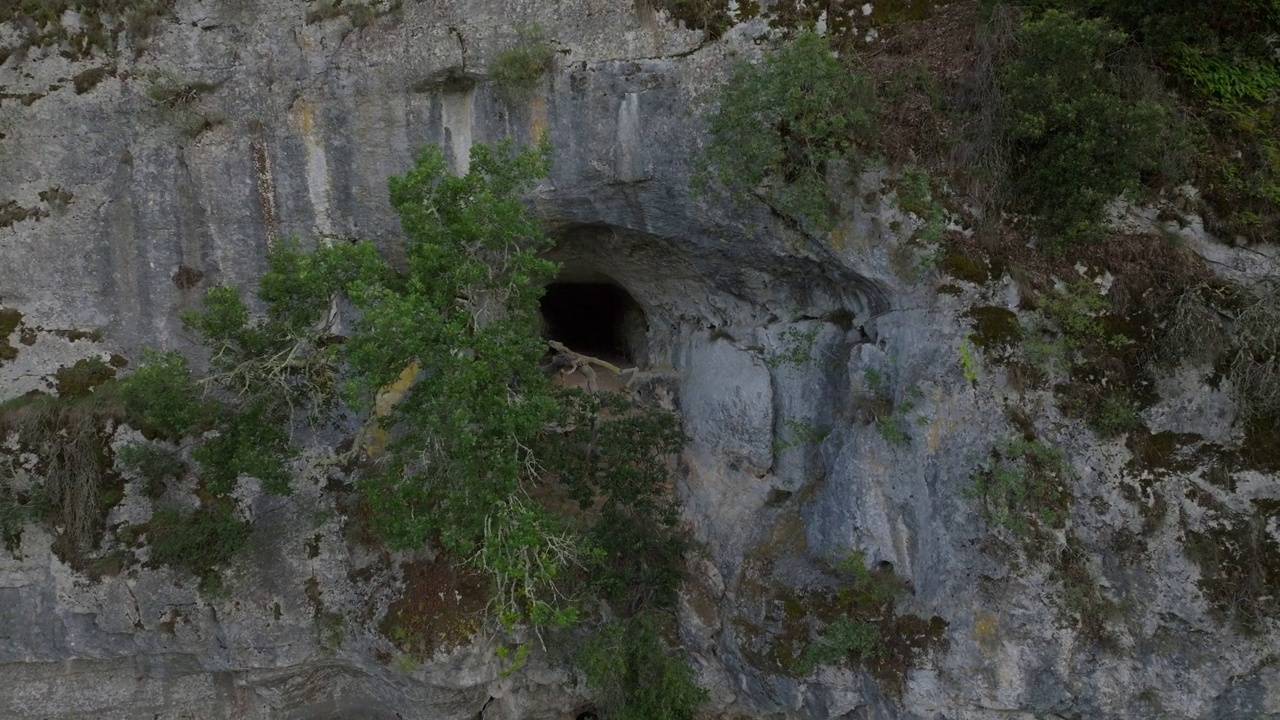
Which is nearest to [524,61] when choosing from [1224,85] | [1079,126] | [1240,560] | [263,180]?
[263,180]

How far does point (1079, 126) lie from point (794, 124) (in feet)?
8.58

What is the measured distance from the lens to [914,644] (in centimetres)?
632

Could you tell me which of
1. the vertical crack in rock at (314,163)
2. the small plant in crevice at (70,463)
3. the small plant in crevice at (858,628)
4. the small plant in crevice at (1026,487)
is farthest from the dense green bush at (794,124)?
the small plant in crevice at (70,463)

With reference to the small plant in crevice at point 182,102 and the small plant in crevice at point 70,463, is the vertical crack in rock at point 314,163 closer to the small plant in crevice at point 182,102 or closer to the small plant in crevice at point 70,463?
the small plant in crevice at point 182,102

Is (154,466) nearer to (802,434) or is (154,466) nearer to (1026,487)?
(802,434)

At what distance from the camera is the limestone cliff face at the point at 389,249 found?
7254mm

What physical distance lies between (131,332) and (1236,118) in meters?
12.5

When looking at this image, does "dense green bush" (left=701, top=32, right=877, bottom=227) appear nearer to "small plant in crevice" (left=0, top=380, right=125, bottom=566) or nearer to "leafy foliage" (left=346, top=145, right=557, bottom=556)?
"leafy foliage" (left=346, top=145, right=557, bottom=556)

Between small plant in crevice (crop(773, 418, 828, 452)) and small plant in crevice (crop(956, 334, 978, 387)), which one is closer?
small plant in crevice (crop(956, 334, 978, 387))

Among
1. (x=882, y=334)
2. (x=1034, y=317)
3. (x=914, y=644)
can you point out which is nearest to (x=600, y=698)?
(x=914, y=644)

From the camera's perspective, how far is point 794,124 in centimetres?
677

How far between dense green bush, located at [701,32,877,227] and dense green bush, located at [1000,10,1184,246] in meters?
1.43

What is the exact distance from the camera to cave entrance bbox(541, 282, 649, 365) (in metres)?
12.7

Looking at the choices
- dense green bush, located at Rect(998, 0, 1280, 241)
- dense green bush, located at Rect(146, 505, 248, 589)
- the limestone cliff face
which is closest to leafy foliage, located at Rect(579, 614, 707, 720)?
the limestone cliff face
